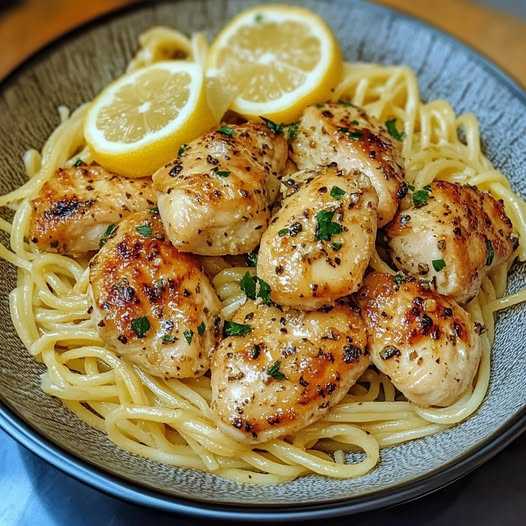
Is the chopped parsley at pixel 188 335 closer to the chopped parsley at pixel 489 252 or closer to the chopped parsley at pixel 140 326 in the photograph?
the chopped parsley at pixel 140 326

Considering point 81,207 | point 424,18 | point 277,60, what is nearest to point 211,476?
point 81,207

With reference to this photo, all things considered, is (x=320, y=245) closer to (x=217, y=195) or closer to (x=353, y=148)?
(x=217, y=195)

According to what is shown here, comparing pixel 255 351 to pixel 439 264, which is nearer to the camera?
pixel 255 351

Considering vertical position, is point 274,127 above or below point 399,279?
above

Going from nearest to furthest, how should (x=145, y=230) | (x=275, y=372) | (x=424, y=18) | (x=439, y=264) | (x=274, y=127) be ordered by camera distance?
1. (x=275, y=372)
2. (x=439, y=264)
3. (x=145, y=230)
4. (x=274, y=127)
5. (x=424, y=18)

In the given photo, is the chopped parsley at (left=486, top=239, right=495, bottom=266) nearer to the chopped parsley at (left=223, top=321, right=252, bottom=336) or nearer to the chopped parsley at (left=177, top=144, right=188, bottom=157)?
the chopped parsley at (left=223, top=321, right=252, bottom=336)

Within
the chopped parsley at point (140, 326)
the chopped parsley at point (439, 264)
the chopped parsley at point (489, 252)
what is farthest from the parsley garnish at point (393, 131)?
the chopped parsley at point (140, 326)

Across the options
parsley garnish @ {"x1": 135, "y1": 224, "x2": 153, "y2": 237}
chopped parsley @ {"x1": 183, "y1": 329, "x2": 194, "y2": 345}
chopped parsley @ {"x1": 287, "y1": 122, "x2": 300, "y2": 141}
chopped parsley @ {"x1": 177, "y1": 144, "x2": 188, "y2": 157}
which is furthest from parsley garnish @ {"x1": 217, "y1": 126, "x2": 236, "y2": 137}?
chopped parsley @ {"x1": 183, "y1": 329, "x2": 194, "y2": 345}
